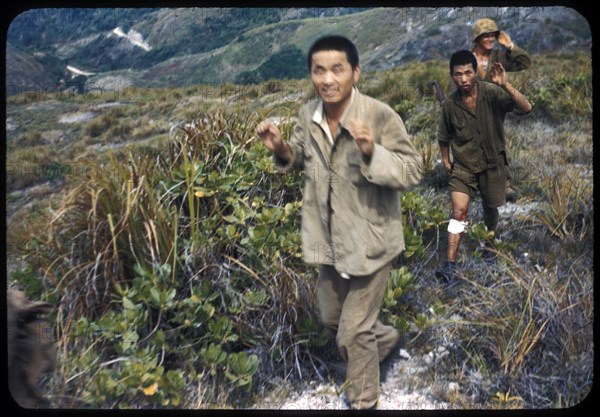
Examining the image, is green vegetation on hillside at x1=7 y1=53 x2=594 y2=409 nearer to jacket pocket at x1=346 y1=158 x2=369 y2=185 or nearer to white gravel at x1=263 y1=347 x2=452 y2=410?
white gravel at x1=263 y1=347 x2=452 y2=410

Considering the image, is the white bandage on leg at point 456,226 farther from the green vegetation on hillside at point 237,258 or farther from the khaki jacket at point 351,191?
the khaki jacket at point 351,191

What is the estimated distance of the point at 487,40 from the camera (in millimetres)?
Answer: 3170

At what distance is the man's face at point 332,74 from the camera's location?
9.11 ft

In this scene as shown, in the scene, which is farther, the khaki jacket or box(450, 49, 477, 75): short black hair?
box(450, 49, 477, 75): short black hair

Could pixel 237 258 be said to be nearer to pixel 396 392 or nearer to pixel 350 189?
pixel 350 189

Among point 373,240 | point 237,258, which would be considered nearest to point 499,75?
point 373,240

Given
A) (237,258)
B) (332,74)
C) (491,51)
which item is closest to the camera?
(332,74)

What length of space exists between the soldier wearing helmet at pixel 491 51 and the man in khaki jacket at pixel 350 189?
68 cm

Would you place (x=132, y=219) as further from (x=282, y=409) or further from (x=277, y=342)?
(x=282, y=409)

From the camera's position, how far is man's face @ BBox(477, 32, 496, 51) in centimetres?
316

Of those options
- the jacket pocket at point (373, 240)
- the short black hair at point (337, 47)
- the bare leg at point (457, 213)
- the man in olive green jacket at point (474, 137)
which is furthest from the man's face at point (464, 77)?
the jacket pocket at point (373, 240)

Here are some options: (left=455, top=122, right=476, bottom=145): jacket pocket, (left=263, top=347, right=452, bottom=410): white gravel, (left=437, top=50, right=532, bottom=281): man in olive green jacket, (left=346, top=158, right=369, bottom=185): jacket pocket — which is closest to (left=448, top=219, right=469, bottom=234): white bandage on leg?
(left=437, top=50, right=532, bottom=281): man in olive green jacket

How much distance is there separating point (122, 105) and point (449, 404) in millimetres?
2075

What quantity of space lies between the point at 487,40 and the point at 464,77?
20 cm
